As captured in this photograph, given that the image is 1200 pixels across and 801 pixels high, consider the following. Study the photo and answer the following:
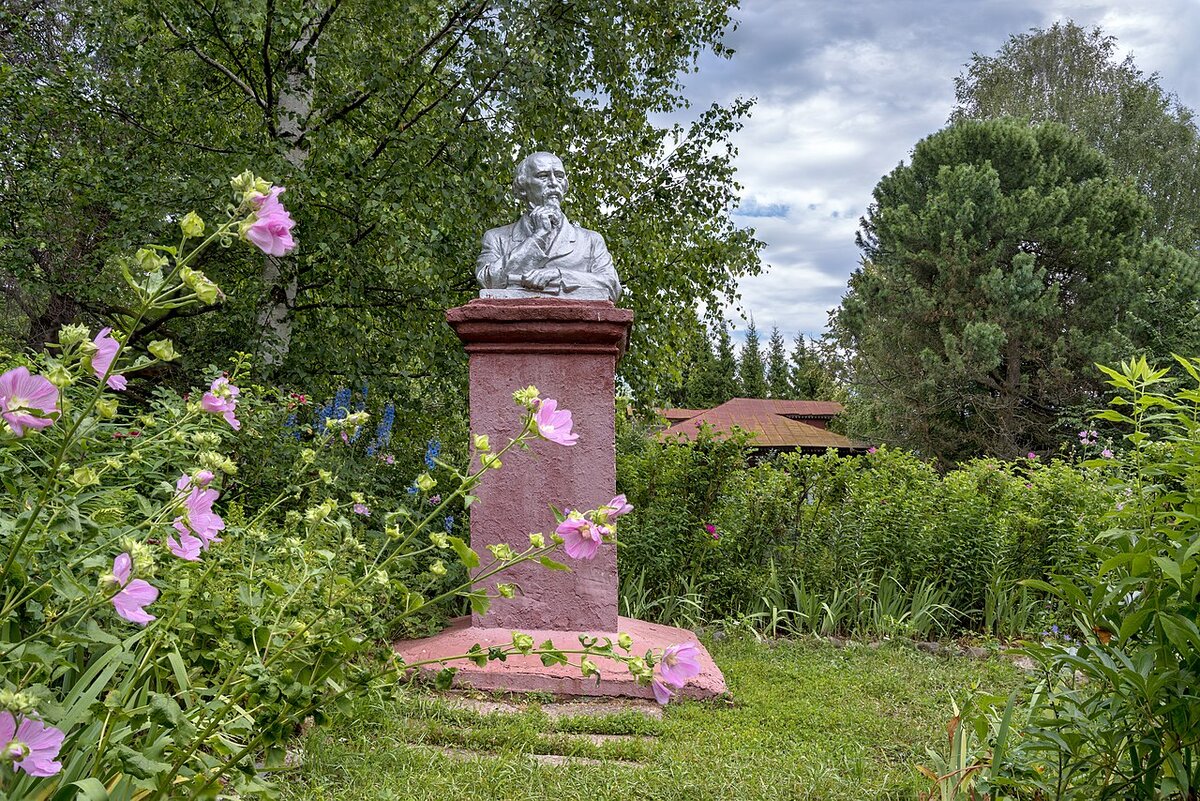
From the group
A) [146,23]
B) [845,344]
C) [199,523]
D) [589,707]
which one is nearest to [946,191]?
[845,344]

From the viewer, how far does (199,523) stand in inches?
50.1

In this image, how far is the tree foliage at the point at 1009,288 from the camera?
15.3 meters

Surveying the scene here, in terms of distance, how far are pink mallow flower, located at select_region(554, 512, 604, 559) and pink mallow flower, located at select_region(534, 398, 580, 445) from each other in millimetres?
125

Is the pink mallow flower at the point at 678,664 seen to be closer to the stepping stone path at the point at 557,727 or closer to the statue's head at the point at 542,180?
the stepping stone path at the point at 557,727

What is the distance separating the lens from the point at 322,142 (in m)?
4.94

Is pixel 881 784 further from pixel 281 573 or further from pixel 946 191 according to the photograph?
pixel 946 191

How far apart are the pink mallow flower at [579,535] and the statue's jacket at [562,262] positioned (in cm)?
287

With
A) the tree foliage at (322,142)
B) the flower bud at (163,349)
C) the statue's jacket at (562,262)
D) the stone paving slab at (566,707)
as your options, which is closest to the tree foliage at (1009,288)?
the tree foliage at (322,142)

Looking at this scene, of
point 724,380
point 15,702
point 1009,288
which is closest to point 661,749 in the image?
point 15,702

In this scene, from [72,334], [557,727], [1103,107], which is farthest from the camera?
[1103,107]

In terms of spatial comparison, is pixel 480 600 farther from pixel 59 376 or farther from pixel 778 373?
pixel 778 373

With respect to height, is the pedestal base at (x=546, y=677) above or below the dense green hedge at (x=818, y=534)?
below

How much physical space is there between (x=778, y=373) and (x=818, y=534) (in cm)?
2752

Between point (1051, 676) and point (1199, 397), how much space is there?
2.62ft
